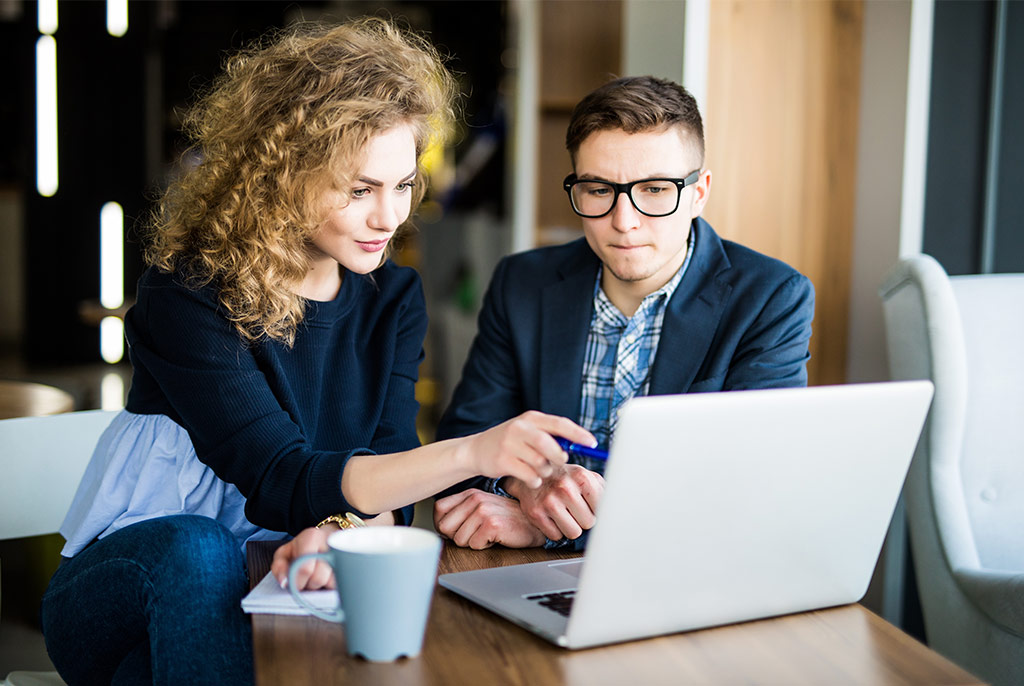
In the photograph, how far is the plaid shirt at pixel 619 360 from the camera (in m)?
1.65

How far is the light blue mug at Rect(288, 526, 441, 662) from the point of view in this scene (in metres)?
0.80

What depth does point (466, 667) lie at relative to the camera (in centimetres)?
83

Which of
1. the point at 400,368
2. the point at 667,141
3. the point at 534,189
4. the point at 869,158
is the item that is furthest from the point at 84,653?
the point at 534,189

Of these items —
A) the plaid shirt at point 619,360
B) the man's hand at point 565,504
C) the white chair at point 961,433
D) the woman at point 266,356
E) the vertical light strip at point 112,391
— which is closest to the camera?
the woman at point 266,356

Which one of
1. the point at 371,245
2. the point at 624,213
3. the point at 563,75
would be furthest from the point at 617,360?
the point at 563,75

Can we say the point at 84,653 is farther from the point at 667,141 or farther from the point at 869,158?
the point at 869,158

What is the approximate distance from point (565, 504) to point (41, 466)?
31.8 inches

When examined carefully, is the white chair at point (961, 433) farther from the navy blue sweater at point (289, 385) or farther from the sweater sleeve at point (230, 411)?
the sweater sleeve at point (230, 411)

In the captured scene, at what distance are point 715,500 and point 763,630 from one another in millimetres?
167

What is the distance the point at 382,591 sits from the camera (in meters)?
0.80

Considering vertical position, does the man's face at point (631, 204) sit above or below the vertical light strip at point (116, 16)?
below

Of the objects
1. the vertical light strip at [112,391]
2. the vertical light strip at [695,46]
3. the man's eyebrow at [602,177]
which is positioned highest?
the vertical light strip at [695,46]

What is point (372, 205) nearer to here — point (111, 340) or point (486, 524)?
point (486, 524)

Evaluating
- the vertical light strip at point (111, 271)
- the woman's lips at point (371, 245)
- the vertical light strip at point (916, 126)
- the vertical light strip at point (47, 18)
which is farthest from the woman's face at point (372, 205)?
the vertical light strip at point (47, 18)
